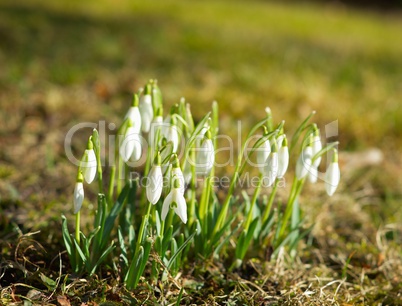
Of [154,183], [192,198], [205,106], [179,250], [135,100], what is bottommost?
[179,250]

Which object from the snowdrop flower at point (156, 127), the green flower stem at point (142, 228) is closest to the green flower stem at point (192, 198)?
the snowdrop flower at point (156, 127)

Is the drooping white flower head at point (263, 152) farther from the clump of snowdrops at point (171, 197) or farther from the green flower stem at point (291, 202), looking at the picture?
the green flower stem at point (291, 202)

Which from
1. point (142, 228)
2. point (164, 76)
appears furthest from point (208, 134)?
point (164, 76)

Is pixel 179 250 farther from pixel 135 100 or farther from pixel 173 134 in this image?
pixel 135 100

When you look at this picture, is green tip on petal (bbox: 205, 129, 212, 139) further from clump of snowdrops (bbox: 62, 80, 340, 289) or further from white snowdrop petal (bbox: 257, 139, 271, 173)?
white snowdrop petal (bbox: 257, 139, 271, 173)

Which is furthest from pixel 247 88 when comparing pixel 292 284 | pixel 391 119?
pixel 292 284
